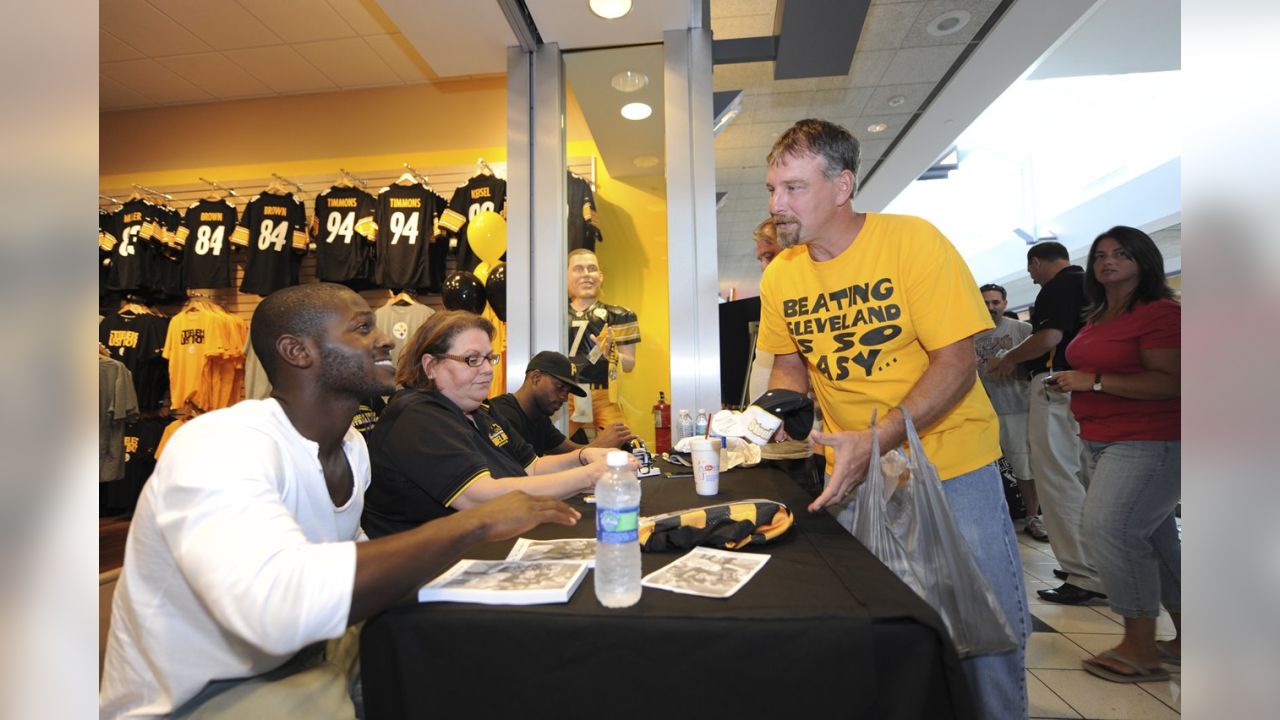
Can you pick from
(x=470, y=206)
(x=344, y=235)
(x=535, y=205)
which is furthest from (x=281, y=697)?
(x=344, y=235)

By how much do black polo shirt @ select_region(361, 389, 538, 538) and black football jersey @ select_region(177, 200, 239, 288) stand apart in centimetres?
438

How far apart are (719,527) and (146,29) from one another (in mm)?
5725

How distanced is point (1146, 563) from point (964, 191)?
12457mm

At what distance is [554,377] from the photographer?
110 inches

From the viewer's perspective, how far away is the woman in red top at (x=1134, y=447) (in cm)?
246

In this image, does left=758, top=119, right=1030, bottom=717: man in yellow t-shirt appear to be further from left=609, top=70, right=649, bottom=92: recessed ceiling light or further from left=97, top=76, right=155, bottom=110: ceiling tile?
left=97, top=76, right=155, bottom=110: ceiling tile

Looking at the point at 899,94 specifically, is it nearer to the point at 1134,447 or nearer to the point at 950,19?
the point at 950,19

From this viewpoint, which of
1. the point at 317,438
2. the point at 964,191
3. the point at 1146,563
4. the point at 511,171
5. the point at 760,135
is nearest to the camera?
the point at 317,438

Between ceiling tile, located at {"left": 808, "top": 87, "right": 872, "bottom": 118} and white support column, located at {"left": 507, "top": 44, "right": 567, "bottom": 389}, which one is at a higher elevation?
ceiling tile, located at {"left": 808, "top": 87, "right": 872, "bottom": 118}

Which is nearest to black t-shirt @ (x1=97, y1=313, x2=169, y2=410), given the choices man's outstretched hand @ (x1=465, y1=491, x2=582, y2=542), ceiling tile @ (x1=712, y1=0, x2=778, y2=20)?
ceiling tile @ (x1=712, y1=0, x2=778, y2=20)

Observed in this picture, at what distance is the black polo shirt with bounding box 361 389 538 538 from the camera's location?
1.67 metres

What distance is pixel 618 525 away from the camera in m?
1.06

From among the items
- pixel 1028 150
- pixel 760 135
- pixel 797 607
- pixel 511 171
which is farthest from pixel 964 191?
pixel 797 607
